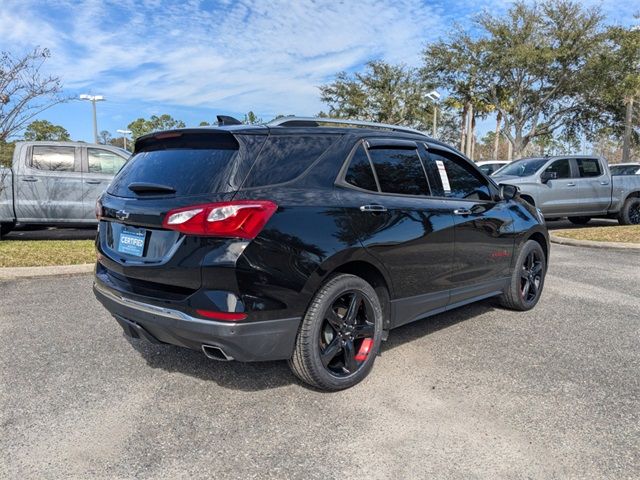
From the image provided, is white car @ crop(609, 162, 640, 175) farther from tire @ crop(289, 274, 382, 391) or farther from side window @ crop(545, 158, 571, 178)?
tire @ crop(289, 274, 382, 391)

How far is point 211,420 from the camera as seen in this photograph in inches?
121

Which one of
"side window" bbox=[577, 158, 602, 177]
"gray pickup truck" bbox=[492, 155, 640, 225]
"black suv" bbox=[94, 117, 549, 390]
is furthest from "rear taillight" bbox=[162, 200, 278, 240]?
"side window" bbox=[577, 158, 602, 177]

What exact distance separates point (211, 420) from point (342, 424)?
2.50 feet

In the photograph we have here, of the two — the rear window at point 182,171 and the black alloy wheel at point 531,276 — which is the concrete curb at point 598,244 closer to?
the black alloy wheel at point 531,276

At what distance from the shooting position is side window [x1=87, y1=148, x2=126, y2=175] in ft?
32.0

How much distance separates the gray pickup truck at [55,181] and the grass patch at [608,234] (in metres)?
9.12

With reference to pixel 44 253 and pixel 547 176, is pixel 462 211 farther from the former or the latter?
pixel 547 176

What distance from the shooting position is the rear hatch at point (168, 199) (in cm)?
Answer: 299

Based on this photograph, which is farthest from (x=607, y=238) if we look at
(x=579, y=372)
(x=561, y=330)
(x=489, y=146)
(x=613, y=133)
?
(x=489, y=146)

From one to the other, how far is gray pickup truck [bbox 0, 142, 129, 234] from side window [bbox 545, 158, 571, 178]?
939 cm

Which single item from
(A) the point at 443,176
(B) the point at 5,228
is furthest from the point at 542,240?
(B) the point at 5,228

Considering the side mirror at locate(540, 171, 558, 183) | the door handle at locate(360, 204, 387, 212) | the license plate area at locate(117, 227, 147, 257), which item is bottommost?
the license plate area at locate(117, 227, 147, 257)

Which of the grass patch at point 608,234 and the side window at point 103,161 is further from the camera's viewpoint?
the grass patch at point 608,234

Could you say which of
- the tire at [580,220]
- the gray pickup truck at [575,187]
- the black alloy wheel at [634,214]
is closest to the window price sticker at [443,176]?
the gray pickup truck at [575,187]
